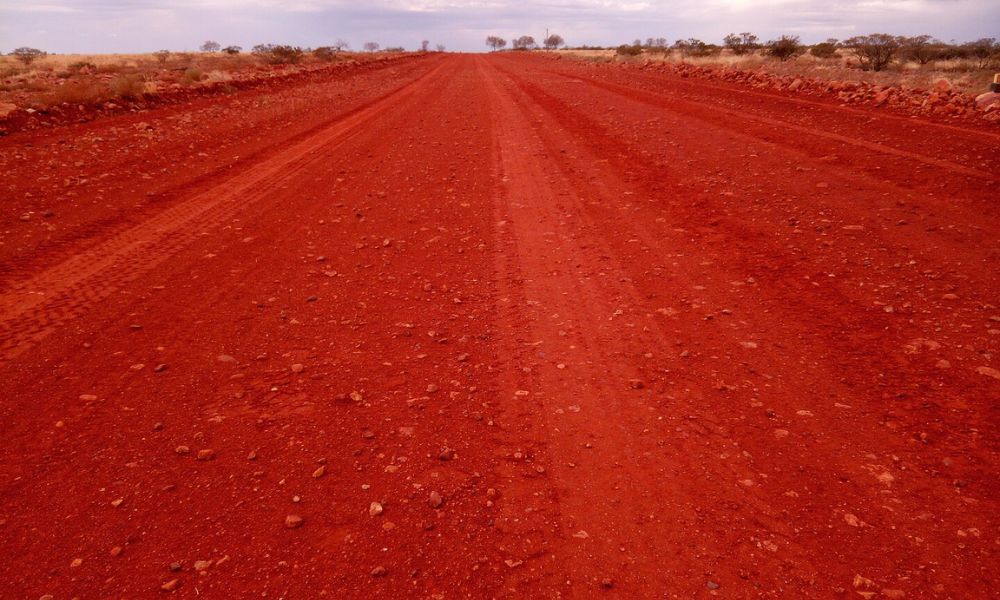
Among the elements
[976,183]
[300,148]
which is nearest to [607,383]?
[976,183]

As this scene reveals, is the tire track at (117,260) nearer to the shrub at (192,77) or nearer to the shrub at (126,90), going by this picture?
the shrub at (126,90)

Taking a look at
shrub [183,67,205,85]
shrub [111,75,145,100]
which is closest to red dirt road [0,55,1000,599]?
shrub [111,75,145,100]

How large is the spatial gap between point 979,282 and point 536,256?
164 inches

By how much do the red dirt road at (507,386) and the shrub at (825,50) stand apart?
29825 mm

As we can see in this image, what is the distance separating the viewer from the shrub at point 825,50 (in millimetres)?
32250

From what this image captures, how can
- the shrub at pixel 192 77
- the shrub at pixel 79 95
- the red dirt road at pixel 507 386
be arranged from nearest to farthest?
the red dirt road at pixel 507 386 → the shrub at pixel 79 95 → the shrub at pixel 192 77

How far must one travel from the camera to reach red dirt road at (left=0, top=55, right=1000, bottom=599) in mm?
2570

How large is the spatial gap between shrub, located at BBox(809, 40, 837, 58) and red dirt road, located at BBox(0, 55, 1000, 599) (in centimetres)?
2983

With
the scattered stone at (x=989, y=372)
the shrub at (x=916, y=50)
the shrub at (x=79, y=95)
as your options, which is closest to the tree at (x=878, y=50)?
the shrub at (x=916, y=50)

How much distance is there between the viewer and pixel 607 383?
3830mm

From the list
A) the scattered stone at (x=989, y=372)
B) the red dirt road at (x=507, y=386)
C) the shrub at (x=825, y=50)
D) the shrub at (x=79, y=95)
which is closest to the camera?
the red dirt road at (x=507, y=386)

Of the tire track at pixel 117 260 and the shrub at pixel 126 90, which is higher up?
the shrub at pixel 126 90

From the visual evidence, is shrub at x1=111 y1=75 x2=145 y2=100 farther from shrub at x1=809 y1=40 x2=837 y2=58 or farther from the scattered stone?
shrub at x1=809 y1=40 x2=837 y2=58

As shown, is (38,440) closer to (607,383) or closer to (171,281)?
(171,281)
